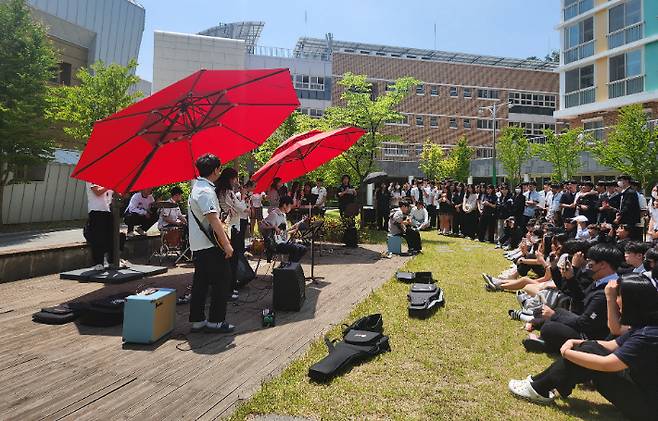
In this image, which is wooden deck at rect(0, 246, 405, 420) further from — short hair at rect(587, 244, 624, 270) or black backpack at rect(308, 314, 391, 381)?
short hair at rect(587, 244, 624, 270)

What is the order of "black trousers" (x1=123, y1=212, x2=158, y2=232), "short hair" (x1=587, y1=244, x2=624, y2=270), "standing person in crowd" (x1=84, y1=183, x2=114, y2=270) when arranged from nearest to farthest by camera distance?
"short hair" (x1=587, y1=244, x2=624, y2=270) → "standing person in crowd" (x1=84, y1=183, x2=114, y2=270) → "black trousers" (x1=123, y1=212, x2=158, y2=232)

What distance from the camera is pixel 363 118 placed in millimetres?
18438

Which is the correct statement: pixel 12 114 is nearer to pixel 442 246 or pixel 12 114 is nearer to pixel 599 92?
pixel 442 246

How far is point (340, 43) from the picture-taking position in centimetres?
5841

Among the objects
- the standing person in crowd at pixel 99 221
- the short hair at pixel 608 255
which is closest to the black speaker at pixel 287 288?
the short hair at pixel 608 255

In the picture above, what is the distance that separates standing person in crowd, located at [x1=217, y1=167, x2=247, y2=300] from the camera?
6023 millimetres

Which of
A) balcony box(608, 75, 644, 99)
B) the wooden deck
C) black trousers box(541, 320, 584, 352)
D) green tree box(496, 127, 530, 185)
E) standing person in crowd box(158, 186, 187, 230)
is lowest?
the wooden deck

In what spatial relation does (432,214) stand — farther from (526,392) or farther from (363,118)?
(526,392)

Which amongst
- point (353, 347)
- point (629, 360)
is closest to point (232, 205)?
point (353, 347)

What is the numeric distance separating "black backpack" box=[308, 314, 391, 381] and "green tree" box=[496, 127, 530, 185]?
A: 1394 inches

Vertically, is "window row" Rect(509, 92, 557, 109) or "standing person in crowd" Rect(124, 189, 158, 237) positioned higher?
"window row" Rect(509, 92, 557, 109)

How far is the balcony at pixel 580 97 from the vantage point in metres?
30.7

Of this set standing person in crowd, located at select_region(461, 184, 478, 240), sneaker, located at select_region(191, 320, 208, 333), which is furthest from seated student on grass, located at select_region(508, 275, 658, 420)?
standing person in crowd, located at select_region(461, 184, 478, 240)

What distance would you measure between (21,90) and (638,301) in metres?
19.8
